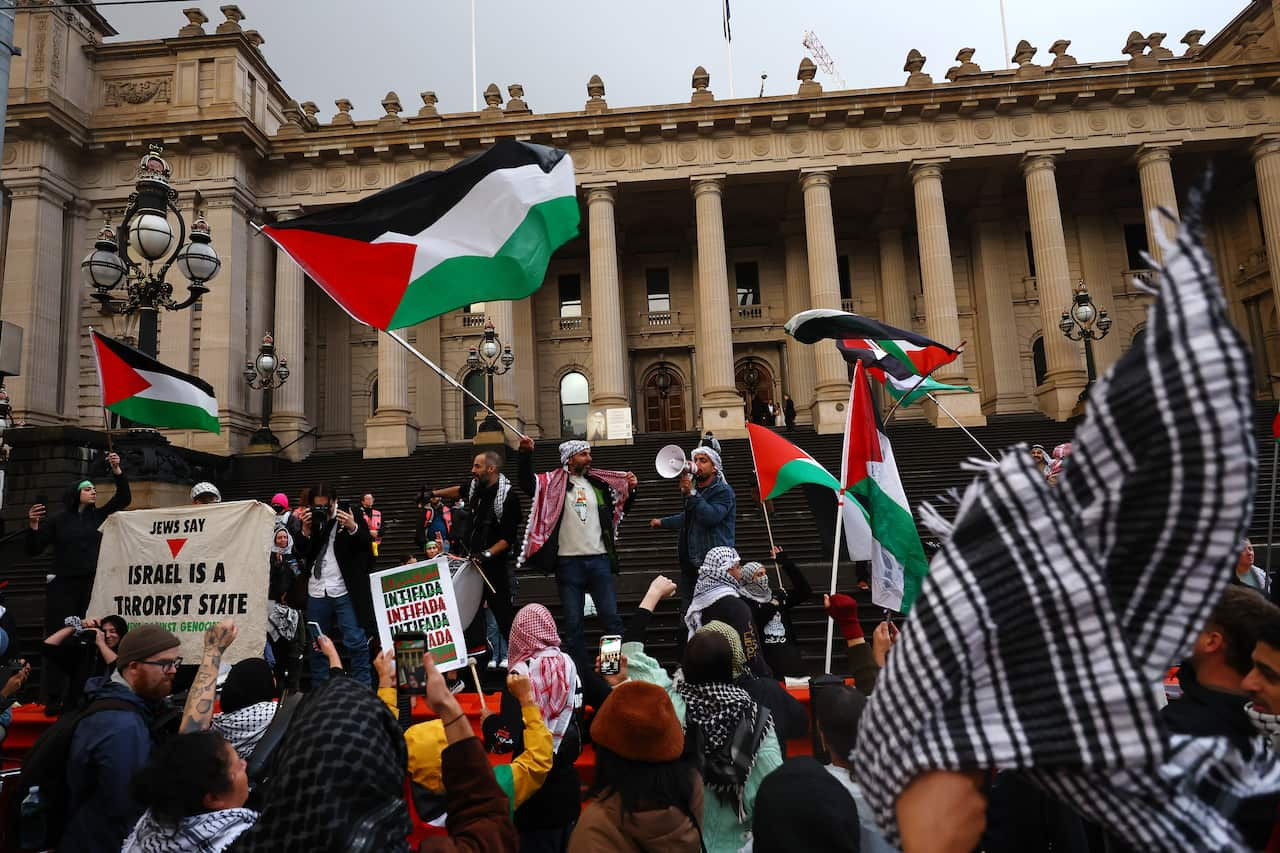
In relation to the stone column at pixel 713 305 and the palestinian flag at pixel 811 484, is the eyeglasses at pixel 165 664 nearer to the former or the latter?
the palestinian flag at pixel 811 484

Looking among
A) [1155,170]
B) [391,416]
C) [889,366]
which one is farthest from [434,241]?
[1155,170]

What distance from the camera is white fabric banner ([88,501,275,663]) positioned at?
239 inches

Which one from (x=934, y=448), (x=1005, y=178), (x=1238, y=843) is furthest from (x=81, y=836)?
(x=1005, y=178)

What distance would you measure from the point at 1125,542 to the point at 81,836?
405cm

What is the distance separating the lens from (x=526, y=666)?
4.01 meters

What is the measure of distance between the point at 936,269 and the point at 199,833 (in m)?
25.3

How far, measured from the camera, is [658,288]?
31.4 m

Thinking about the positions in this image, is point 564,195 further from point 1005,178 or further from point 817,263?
point 1005,178

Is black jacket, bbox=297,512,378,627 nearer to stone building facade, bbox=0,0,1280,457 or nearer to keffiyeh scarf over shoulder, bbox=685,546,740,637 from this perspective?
keffiyeh scarf over shoulder, bbox=685,546,740,637

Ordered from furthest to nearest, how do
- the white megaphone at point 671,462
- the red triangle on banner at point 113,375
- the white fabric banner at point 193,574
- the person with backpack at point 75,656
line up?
the red triangle on banner at point 113,375
the white megaphone at point 671,462
the white fabric banner at point 193,574
the person with backpack at point 75,656

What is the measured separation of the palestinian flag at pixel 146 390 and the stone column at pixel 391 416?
15192 millimetres

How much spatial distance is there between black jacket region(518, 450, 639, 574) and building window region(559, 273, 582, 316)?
24.8 m

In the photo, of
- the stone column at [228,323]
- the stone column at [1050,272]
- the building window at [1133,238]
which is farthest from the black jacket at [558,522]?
the building window at [1133,238]

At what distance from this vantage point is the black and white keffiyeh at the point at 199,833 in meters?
2.41
